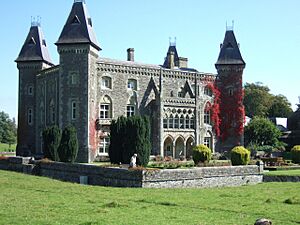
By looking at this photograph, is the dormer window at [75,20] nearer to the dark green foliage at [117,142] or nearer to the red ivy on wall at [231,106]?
the dark green foliage at [117,142]

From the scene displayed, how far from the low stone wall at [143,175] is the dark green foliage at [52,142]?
3.53 metres

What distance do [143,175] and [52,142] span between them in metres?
14.5

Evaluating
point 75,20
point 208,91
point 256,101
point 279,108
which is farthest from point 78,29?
point 279,108

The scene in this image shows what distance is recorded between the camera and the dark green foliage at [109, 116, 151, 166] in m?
31.7

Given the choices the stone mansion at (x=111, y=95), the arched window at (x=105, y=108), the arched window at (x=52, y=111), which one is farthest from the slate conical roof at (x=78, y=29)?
the arched window at (x=52, y=111)

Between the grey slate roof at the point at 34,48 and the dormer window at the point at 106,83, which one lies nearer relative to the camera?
the dormer window at the point at 106,83

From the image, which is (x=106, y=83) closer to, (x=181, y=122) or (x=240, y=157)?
(x=181, y=122)

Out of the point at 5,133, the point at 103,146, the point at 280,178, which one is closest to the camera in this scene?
the point at 280,178

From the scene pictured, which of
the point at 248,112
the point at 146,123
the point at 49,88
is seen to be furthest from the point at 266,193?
the point at 248,112

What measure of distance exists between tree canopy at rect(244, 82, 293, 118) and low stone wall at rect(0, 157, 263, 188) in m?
52.7

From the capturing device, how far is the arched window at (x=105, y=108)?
151ft

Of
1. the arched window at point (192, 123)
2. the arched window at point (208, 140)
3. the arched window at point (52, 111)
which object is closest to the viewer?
the arched window at point (52, 111)

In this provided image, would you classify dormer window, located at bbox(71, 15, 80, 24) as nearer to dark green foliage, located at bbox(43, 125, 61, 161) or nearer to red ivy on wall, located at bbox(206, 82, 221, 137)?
dark green foliage, located at bbox(43, 125, 61, 161)

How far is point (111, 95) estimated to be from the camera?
46375 millimetres
